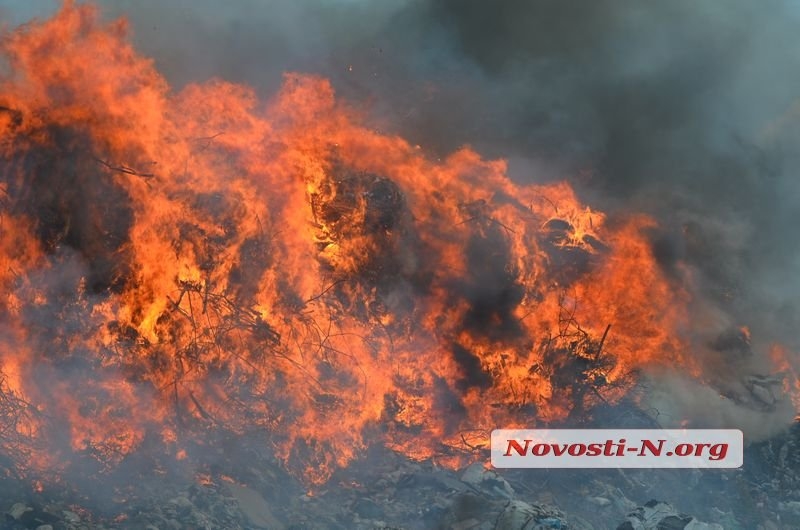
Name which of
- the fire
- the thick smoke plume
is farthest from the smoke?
the fire

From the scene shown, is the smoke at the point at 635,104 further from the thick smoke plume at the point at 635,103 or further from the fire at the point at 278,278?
the fire at the point at 278,278

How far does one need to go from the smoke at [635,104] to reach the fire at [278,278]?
0.73m

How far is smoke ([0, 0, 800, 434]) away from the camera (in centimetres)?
1277

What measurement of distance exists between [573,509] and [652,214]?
6.38 metres

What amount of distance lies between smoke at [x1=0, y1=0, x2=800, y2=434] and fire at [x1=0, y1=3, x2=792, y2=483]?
2.38ft

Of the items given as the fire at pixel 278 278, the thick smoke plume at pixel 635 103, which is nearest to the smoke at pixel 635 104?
the thick smoke plume at pixel 635 103

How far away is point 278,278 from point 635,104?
854 cm

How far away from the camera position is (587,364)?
41.4ft

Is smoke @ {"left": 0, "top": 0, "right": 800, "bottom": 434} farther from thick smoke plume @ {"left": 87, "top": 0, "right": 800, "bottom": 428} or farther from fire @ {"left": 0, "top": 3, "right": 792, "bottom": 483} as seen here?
fire @ {"left": 0, "top": 3, "right": 792, "bottom": 483}

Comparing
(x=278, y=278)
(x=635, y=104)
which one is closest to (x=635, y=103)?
(x=635, y=104)

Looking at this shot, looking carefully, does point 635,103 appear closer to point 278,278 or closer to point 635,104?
point 635,104

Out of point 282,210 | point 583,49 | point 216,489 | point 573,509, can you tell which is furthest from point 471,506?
point 583,49

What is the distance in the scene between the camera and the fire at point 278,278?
11.5 metres

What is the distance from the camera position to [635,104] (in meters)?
13.0
